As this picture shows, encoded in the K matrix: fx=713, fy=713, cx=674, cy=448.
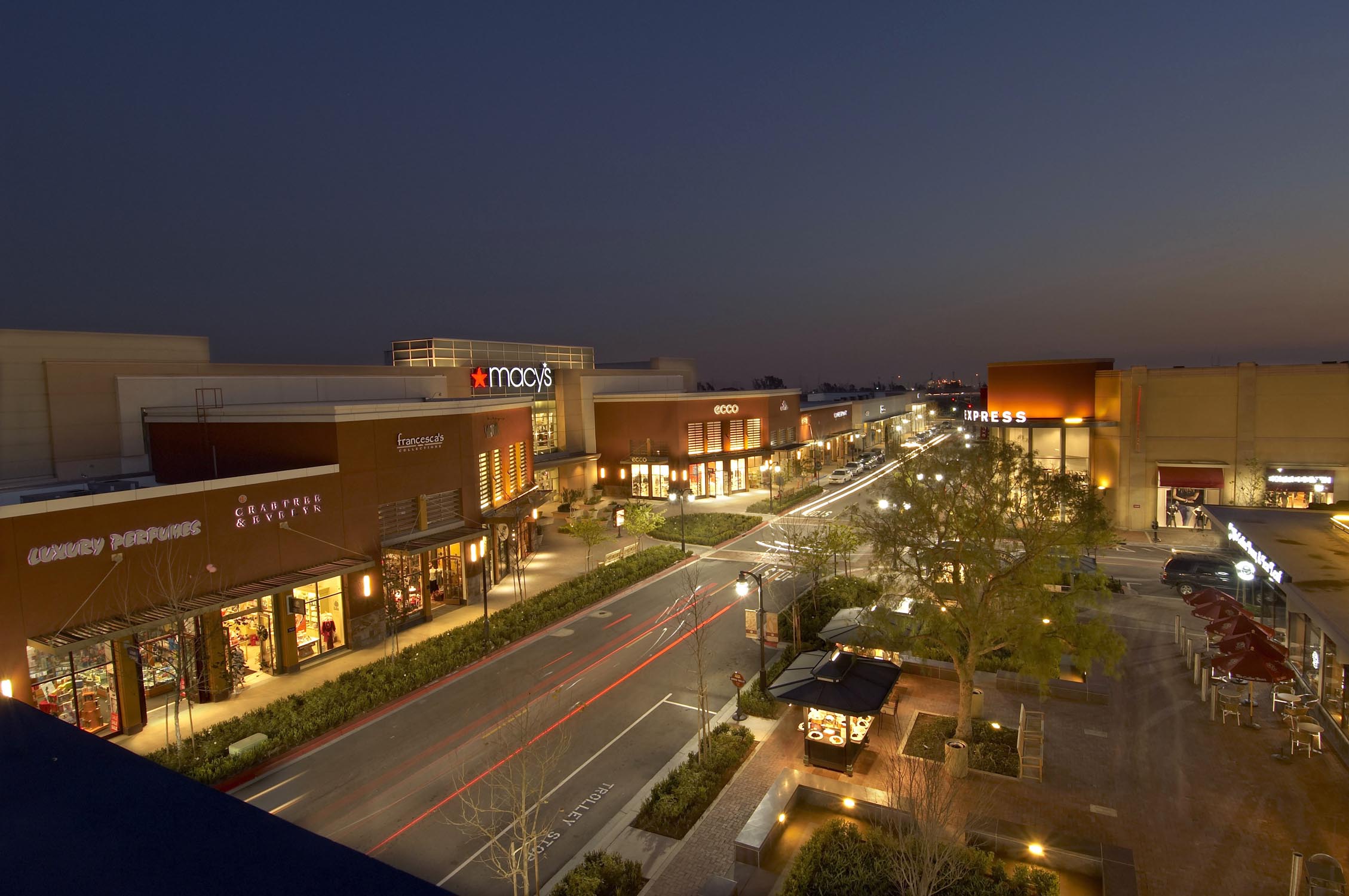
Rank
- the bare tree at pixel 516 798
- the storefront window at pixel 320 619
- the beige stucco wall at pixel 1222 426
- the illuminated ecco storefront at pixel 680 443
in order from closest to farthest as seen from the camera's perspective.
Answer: the bare tree at pixel 516 798 → the storefront window at pixel 320 619 → the beige stucco wall at pixel 1222 426 → the illuminated ecco storefront at pixel 680 443

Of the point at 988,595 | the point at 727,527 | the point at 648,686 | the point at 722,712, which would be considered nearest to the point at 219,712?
the point at 648,686

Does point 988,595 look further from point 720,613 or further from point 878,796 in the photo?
point 720,613

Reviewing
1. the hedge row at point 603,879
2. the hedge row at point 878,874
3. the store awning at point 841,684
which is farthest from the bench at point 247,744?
the hedge row at point 878,874

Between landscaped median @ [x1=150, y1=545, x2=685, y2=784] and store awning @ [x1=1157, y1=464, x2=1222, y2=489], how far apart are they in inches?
1301

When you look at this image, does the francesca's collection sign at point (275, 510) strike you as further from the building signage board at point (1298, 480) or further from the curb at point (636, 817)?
the building signage board at point (1298, 480)

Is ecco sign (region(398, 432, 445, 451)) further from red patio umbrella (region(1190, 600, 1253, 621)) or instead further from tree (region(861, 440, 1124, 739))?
red patio umbrella (region(1190, 600, 1253, 621))

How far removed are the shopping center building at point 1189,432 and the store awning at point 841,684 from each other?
1196 inches

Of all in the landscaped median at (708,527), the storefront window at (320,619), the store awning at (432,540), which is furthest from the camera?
the landscaped median at (708,527)

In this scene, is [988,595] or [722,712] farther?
[722,712]

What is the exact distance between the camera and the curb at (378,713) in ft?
58.4

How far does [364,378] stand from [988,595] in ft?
121

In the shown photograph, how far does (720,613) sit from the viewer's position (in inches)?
1175

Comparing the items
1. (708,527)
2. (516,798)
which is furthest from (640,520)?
(516,798)

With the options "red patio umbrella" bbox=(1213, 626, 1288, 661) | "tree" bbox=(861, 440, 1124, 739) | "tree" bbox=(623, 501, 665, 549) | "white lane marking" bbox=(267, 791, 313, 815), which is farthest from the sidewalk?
"red patio umbrella" bbox=(1213, 626, 1288, 661)
